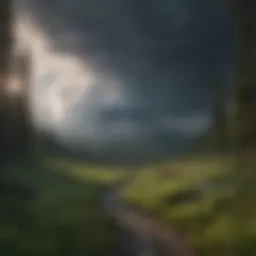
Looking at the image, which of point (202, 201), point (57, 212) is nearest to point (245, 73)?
point (202, 201)

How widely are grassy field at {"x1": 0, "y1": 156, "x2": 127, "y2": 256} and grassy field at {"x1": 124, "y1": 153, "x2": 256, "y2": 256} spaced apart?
0.09 m

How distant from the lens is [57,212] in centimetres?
159

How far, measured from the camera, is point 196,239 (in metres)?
1.56

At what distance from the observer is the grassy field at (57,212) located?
62.0 inches

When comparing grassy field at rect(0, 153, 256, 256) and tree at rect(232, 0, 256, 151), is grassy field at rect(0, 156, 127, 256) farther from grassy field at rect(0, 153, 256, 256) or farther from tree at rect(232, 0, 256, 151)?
tree at rect(232, 0, 256, 151)

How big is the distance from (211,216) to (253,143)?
21cm

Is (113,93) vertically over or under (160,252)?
over

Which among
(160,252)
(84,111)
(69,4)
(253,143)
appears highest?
(69,4)

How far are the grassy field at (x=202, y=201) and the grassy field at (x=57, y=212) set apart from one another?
90 millimetres

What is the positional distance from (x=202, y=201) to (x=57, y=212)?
1.20ft

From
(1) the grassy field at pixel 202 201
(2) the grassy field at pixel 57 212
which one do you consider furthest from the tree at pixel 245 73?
(2) the grassy field at pixel 57 212

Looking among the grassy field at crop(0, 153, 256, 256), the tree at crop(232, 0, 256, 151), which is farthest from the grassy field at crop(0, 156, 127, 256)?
the tree at crop(232, 0, 256, 151)

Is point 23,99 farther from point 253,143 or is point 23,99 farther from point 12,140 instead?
point 253,143

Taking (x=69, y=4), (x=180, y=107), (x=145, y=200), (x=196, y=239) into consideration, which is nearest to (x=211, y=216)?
(x=196, y=239)
